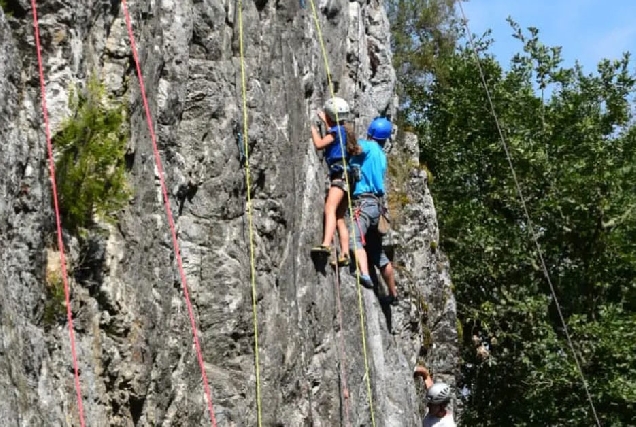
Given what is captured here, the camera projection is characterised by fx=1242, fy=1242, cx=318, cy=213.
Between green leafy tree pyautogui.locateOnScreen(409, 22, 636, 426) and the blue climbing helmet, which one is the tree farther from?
the blue climbing helmet

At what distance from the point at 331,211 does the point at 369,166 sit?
1.11 metres

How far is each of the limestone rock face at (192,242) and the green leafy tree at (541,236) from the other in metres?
11.1

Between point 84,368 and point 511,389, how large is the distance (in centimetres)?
2216

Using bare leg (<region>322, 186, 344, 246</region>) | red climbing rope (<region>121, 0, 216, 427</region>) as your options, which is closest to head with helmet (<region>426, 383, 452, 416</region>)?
bare leg (<region>322, 186, 344, 246</region>)

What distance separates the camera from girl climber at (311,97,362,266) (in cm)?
1330

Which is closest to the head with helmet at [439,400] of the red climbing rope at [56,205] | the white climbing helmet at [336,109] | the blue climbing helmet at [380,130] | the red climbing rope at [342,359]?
the red climbing rope at [342,359]

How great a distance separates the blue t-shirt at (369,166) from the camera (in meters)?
14.0

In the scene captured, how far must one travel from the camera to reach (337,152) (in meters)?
13.6

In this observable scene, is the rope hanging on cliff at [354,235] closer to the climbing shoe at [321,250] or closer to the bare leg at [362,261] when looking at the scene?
the bare leg at [362,261]

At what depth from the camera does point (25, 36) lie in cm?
745

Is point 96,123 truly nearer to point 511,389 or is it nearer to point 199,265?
point 199,265

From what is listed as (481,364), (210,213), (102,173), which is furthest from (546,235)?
(102,173)

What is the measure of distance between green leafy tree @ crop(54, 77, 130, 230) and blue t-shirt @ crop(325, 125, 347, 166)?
5274 mm

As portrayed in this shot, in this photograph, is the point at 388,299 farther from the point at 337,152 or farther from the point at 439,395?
the point at 439,395
